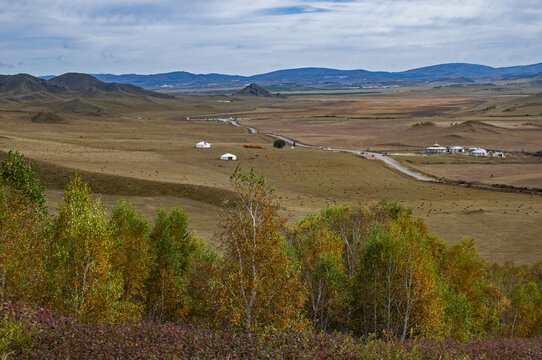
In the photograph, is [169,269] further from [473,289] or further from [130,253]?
[473,289]

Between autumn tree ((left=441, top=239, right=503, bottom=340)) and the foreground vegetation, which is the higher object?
the foreground vegetation

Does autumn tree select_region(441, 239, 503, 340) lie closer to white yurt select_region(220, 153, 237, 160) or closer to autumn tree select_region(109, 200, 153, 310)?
autumn tree select_region(109, 200, 153, 310)

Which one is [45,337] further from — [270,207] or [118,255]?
[118,255]

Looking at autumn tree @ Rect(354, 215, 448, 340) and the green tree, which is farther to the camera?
the green tree

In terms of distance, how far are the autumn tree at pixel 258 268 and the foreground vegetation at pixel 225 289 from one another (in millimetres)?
41

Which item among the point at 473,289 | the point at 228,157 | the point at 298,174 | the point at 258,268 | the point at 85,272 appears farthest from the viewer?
the point at 228,157

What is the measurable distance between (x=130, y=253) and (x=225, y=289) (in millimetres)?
8820

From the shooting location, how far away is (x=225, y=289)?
601 inches

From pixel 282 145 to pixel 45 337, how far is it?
355ft

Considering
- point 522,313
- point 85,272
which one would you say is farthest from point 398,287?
point 522,313

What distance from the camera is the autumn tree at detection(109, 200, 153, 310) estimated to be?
859 inches

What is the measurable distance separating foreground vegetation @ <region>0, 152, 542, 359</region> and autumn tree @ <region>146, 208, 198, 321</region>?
0.24ft

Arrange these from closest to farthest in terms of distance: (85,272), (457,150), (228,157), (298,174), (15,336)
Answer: (15,336)
(85,272)
(298,174)
(228,157)
(457,150)

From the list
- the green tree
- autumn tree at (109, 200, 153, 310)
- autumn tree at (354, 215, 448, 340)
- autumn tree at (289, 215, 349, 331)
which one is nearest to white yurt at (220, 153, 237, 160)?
autumn tree at (289, 215, 349, 331)
